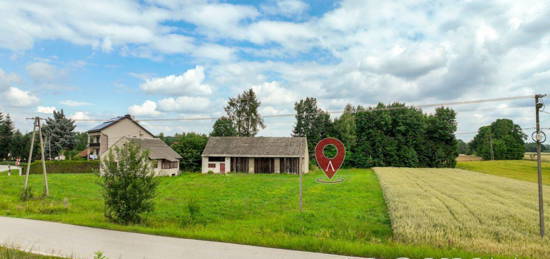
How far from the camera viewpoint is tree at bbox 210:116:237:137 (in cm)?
6038

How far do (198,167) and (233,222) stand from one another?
36071 millimetres

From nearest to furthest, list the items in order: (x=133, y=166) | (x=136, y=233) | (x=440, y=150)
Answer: (x=136, y=233), (x=133, y=166), (x=440, y=150)

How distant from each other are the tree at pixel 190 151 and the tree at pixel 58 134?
31.3 m

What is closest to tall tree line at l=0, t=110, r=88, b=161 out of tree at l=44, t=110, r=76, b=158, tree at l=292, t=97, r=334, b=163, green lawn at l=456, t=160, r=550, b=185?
tree at l=44, t=110, r=76, b=158

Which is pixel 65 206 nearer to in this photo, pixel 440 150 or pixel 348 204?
pixel 348 204

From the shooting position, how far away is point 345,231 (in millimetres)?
11773

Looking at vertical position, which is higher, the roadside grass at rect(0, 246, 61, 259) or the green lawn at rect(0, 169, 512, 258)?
the roadside grass at rect(0, 246, 61, 259)

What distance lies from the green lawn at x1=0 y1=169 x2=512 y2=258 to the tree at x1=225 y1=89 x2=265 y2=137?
38428 mm

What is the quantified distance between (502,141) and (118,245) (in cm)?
9983

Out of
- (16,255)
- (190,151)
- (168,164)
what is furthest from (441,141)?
(16,255)

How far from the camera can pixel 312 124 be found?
207ft

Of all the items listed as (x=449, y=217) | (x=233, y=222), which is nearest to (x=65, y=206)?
(x=233, y=222)

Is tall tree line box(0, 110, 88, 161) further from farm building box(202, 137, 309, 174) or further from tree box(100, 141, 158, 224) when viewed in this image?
A: tree box(100, 141, 158, 224)

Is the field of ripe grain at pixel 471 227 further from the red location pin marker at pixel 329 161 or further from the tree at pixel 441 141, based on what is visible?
the tree at pixel 441 141
